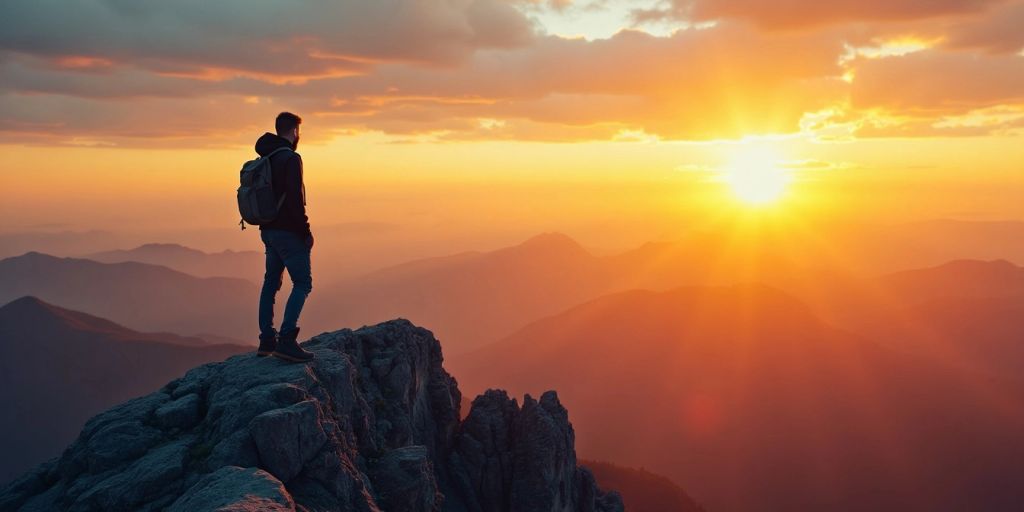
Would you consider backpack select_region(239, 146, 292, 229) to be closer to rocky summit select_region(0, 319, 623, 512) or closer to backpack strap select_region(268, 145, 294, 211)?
backpack strap select_region(268, 145, 294, 211)

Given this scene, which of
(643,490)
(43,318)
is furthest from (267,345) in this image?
(43,318)

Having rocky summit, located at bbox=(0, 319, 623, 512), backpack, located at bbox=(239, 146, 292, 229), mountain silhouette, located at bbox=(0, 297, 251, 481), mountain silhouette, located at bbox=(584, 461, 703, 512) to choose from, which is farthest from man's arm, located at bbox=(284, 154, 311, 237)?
mountain silhouette, located at bbox=(0, 297, 251, 481)

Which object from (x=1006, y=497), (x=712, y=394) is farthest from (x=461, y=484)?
(x=712, y=394)

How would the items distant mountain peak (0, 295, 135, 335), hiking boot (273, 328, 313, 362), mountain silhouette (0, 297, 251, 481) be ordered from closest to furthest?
hiking boot (273, 328, 313, 362)
mountain silhouette (0, 297, 251, 481)
distant mountain peak (0, 295, 135, 335)

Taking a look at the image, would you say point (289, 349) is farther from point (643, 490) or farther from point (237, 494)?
point (643, 490)

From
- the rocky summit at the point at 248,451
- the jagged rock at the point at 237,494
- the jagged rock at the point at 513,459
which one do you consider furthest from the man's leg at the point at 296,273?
the jagged rock at the point at 513,459

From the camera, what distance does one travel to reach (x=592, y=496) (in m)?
35.1

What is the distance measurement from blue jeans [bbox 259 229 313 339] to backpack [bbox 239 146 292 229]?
0.59 m

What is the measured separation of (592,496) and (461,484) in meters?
12.0

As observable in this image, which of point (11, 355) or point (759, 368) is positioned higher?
point (759, 368)

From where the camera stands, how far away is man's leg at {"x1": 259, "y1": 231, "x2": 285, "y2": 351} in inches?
529

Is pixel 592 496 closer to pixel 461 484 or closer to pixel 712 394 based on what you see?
pixel 461 484

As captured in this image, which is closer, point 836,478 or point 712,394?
point 836,478

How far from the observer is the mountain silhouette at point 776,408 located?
9275 centimetres
